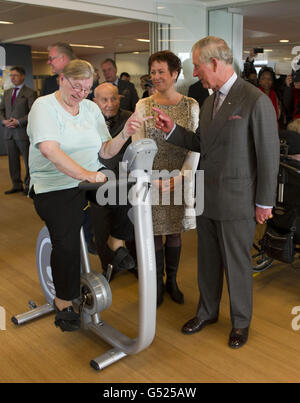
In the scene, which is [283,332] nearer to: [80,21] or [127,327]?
[127,327]

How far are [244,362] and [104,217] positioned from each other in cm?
141

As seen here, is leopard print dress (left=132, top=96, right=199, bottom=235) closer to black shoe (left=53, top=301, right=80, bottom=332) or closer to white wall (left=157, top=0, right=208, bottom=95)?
black shoe (left=53, top=301, right=80, bottom=332)

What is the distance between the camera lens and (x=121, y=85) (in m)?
5.44

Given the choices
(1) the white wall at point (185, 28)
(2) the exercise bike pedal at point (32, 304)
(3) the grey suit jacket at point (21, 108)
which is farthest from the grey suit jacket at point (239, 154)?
(3) the grey suit jacket at point (21, 108)

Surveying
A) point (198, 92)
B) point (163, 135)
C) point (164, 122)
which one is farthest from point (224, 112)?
point (198, 92)

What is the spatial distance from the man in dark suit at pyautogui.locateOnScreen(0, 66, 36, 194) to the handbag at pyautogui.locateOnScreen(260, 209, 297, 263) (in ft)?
13.9

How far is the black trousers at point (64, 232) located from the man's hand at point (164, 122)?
0.62m

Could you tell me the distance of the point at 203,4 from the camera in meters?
5.32

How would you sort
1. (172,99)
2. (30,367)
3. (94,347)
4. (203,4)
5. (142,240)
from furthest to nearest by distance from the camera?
(203,4)
(172,99)
(94,347)
(30,367)
(142,240)

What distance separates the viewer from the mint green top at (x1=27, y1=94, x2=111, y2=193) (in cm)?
211

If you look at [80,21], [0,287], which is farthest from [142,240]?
[80,21]

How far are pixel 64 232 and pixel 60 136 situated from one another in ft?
1.71

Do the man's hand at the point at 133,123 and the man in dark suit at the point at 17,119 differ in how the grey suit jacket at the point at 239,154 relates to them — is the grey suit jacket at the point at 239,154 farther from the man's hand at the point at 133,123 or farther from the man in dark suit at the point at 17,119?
the man in dark suit at the point at 17,119

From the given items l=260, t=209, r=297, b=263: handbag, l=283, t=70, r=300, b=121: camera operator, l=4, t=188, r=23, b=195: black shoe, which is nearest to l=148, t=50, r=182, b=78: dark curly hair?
l=260, t=209, r=297, b=263: handbag
